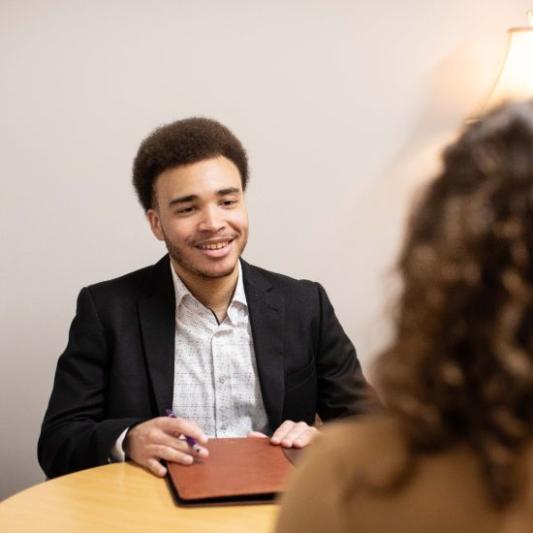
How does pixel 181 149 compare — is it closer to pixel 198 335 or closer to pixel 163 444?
pixel 198 335

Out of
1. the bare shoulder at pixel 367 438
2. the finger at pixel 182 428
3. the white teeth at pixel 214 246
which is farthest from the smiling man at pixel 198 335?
the bare shoulder at pixel 367 438

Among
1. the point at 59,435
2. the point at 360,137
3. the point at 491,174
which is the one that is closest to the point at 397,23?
the point at 360,137

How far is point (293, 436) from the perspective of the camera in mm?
1796

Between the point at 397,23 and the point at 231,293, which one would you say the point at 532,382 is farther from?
the point at 397,23

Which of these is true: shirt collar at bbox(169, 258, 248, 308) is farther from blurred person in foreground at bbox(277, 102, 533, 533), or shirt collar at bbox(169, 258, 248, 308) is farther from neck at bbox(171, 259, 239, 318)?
blurred person in foreground at bbox(277, 102, 533, 533)

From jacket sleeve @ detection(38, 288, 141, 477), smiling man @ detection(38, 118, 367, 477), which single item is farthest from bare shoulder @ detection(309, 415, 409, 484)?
smiling man @ detection(38, 118, 367, 477)

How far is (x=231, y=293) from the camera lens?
2.29m

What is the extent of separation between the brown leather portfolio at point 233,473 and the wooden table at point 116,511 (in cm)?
2

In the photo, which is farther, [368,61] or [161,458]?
[368,61]

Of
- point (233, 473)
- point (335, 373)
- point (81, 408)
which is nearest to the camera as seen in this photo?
point (233, 473)

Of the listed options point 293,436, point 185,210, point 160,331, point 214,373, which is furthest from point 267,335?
point 293,436

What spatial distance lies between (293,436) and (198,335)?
0.51 meters

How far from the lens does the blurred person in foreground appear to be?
2.18ft

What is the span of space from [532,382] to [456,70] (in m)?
2.40
